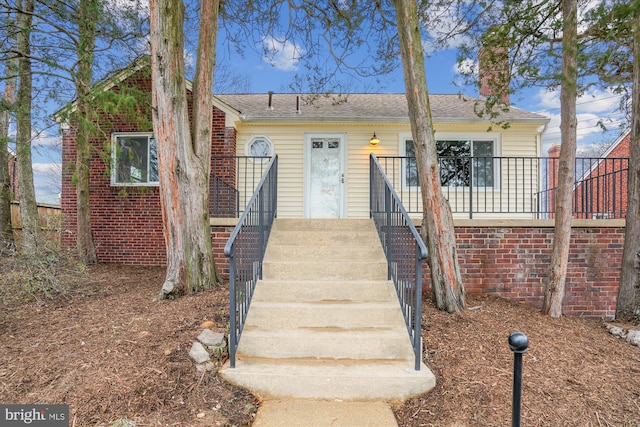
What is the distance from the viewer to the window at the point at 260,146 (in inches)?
338

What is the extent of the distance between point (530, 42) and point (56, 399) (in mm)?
6936

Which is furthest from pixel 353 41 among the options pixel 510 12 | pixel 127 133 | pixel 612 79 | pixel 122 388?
pixel 122 388

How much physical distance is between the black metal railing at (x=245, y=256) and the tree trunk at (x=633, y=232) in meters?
4.34

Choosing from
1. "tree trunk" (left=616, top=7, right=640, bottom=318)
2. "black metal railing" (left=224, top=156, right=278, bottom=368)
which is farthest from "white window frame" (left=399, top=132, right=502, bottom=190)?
"black metal railing" (left=224, top=156, right=278, bottom=368)

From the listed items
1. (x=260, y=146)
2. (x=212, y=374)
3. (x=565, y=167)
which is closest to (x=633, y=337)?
(x=565, y=167)

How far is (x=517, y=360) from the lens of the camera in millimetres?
1985

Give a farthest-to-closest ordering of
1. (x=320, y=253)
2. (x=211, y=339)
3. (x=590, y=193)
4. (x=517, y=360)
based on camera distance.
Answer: (x=590, y=193), (x=320, y=253), (x=211, y=339), (x=517, y=360)

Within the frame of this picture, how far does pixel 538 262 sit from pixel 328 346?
3889 millimetres

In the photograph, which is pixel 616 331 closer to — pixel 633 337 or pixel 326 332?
pixel 633 337

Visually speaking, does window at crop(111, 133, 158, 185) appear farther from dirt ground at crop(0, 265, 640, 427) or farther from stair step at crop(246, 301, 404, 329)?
stair step at crop(246, 301, 404, 329)

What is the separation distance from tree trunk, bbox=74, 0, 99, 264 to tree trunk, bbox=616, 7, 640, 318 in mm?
7227

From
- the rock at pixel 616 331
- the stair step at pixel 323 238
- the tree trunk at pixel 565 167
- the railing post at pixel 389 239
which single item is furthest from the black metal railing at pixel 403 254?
the rock at pixel 616 331

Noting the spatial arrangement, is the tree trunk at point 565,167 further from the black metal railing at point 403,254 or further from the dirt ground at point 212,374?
the black metal railing at point 403,254

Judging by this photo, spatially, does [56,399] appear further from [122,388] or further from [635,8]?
[635,8]
